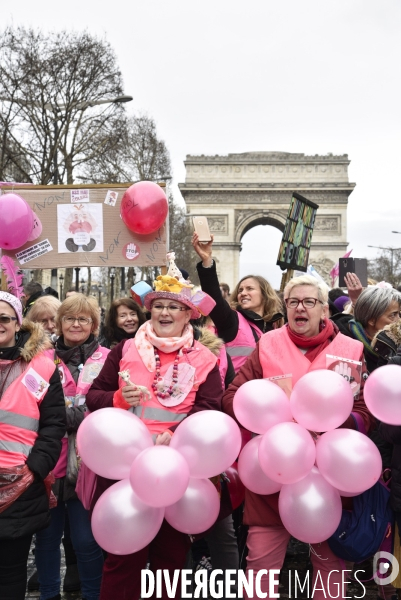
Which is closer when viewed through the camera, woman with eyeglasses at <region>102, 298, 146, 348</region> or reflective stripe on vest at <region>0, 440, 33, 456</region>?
reflective stripe on vest at <region>0, 440, 33, 456</region>

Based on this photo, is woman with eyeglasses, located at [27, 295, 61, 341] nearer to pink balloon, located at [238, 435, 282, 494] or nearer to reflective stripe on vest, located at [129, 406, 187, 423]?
reflective stripe on vest, located at [129, 406, 187, 423]

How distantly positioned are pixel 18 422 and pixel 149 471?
0.94 meters

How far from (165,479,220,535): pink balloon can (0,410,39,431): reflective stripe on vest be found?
2.86 feet

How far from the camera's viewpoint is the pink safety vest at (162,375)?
3.38m

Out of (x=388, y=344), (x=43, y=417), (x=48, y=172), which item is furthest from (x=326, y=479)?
(x=48, y=172)

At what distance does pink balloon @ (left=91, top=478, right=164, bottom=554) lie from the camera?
291 cm

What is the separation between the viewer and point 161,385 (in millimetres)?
Answer: 3391

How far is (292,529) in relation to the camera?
10.2 feet

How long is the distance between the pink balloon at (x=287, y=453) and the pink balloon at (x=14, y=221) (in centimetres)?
288

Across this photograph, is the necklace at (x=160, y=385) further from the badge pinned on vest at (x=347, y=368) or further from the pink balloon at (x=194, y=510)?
the badge pinned on vest at (x=347, y=368)

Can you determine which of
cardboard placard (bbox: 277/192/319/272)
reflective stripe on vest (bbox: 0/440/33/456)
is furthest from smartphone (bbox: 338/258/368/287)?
reflective stripe on vest (bbox: 0/440/33/456)

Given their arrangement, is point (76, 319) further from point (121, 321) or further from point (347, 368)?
point (347, 368)

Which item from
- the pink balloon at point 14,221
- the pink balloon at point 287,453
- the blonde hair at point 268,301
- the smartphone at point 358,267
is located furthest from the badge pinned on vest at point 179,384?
the smartphone at point 358,267

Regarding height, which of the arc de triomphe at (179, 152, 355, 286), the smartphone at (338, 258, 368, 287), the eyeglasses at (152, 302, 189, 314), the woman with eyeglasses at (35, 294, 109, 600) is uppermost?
the arc de triomphe at (179, 152, 355, 286)
